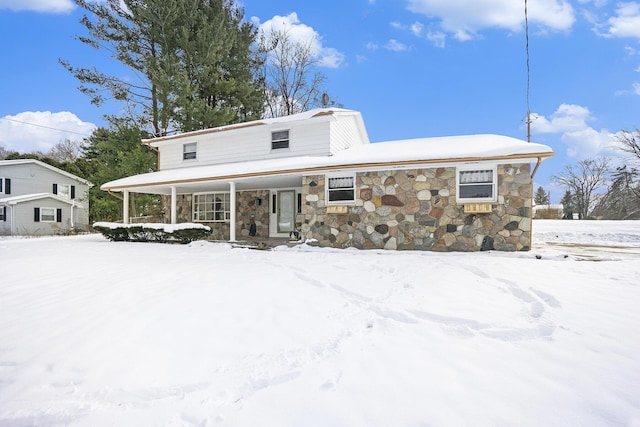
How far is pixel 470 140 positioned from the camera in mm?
9977

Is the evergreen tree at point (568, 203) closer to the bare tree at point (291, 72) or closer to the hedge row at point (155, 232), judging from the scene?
the bare tree at point (291, 72)

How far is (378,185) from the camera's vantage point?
29.5 feet

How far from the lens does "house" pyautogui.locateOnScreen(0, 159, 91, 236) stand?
65.0 feet

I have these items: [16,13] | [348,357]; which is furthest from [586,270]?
[16,13]

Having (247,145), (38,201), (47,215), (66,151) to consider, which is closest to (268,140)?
(247,145)

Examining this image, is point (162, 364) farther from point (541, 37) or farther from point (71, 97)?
point (71, 97)

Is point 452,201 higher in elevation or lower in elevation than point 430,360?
higher

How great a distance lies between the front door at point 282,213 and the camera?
12.2 metres

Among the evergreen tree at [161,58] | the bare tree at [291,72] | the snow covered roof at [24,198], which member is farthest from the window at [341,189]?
the snow covered roof at [24,198]

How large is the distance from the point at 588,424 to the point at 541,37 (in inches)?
500

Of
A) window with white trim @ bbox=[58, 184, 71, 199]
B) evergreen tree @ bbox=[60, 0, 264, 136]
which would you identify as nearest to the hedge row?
evergreen tree @ bbox=[60, 0, 264, 136]

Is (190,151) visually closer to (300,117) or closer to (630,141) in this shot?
(300,117)

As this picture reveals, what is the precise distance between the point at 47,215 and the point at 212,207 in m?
15.8

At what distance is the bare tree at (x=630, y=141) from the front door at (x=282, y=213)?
25.8 m
